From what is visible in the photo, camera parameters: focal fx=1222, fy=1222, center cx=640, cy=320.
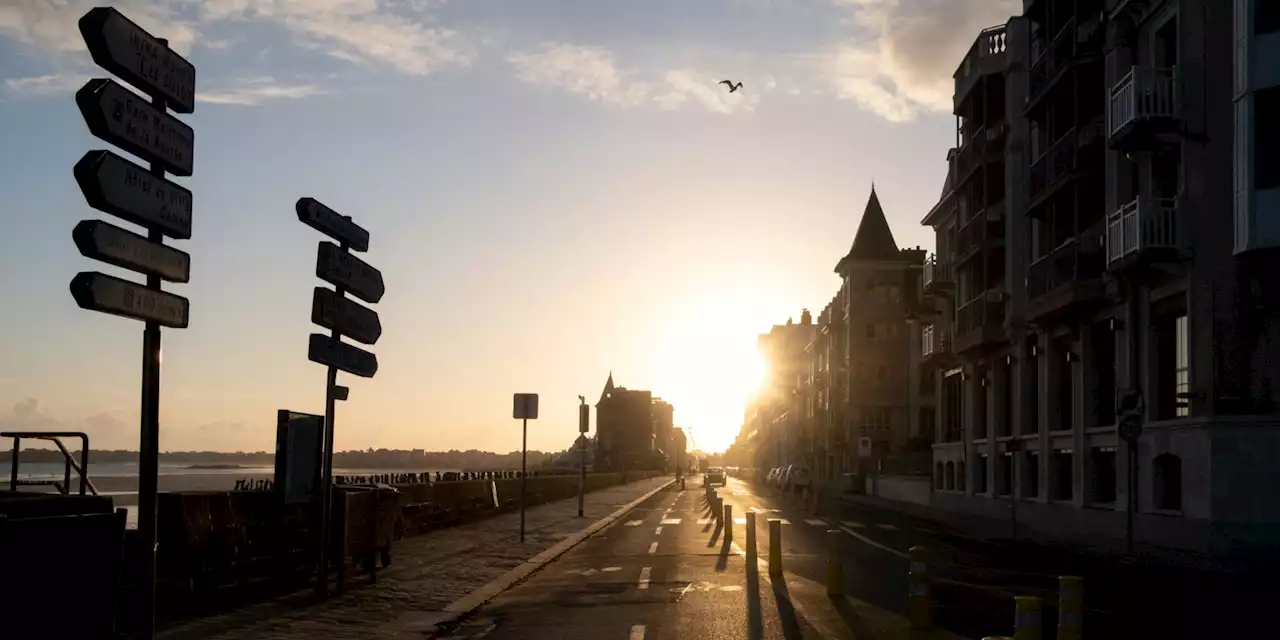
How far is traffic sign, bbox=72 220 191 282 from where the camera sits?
7.80 m

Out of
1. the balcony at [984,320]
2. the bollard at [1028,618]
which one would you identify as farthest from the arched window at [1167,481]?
the bollard at [1028,618]

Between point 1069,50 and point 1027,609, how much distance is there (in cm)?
3069

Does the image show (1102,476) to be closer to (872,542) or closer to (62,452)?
(872,542)

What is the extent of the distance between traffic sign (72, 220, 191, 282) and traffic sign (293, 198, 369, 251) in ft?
19.5

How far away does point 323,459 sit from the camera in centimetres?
1525

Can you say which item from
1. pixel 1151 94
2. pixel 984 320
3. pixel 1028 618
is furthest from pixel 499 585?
pixel 984 320

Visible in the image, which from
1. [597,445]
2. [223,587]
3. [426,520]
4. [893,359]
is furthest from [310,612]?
[597,445]

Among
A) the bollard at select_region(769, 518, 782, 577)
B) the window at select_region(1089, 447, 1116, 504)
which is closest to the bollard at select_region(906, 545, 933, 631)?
the bollard at select_region(769, 518, 782, 577)

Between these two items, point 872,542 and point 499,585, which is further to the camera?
point 872,542

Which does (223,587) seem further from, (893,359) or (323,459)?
(893,359)

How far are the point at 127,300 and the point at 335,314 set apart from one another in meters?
7.27

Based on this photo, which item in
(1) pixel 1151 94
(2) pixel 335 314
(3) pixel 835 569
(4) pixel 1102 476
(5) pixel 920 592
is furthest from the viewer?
(4) pixel 1102 476

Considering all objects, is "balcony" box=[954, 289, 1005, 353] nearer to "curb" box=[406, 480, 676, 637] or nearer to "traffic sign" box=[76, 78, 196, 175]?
"curb" box=[406, 480, 676, 637]

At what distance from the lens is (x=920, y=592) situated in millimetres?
13078
